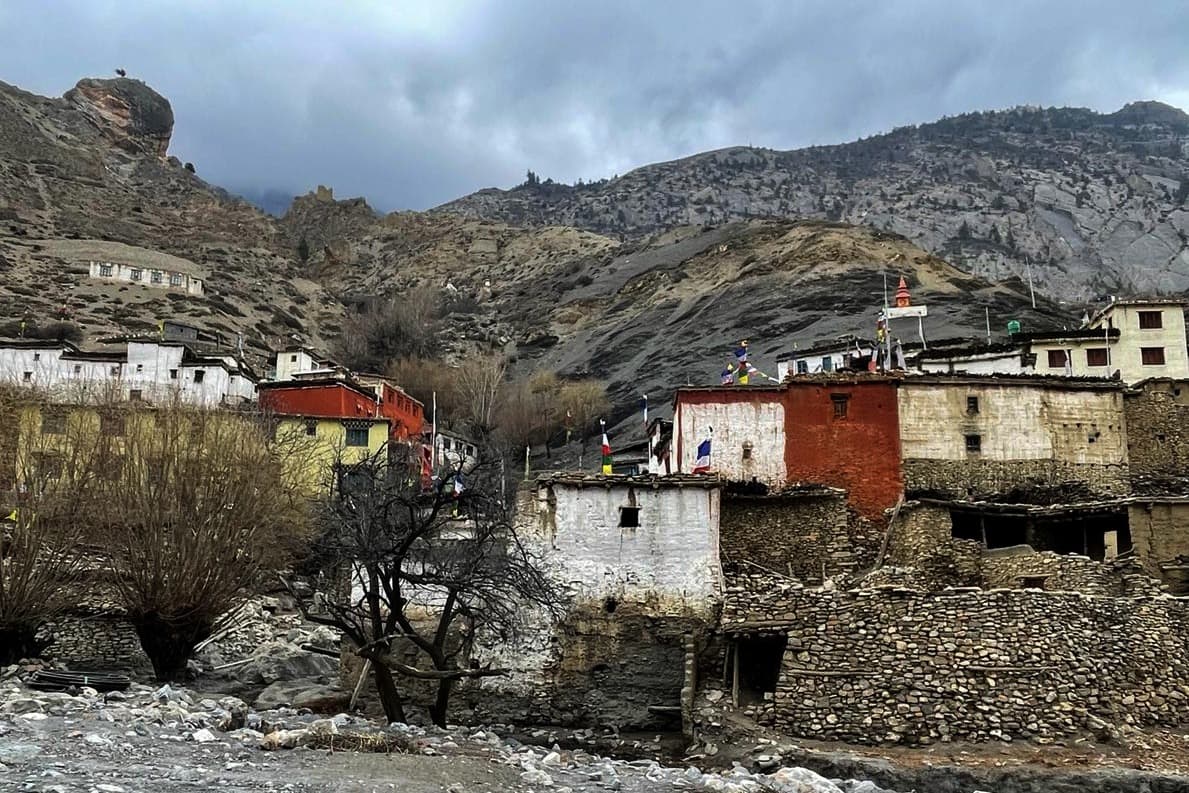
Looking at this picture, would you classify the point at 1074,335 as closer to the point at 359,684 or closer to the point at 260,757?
the point at 359,684

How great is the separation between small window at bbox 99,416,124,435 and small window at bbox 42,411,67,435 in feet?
15.1

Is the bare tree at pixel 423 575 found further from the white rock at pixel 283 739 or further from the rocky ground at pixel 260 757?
the white rock at pixel 283 739

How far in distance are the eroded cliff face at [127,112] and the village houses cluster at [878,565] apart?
155 metres

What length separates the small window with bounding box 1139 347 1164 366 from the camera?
44.7m

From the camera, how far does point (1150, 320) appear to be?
4500 centimetres

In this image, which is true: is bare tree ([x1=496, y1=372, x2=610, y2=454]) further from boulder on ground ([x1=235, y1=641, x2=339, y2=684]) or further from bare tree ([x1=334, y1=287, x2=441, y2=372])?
boulder on ground ([x1=235, y1=641, x2=339, y2=684])

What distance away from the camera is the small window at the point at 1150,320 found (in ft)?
147

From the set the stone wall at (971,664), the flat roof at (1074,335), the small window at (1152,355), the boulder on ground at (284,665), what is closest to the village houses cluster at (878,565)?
Answer: the stone wall at (971,664)

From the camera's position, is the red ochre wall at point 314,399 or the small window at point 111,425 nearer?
the small window at point 111,425

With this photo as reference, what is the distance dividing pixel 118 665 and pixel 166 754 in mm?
18315

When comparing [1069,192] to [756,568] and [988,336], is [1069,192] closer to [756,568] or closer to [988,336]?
[988,336]

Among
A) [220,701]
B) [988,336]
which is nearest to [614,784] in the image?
[220,701]

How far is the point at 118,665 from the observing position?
97.7 feet

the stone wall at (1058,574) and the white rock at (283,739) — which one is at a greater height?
the stone wall at (1058,574)
